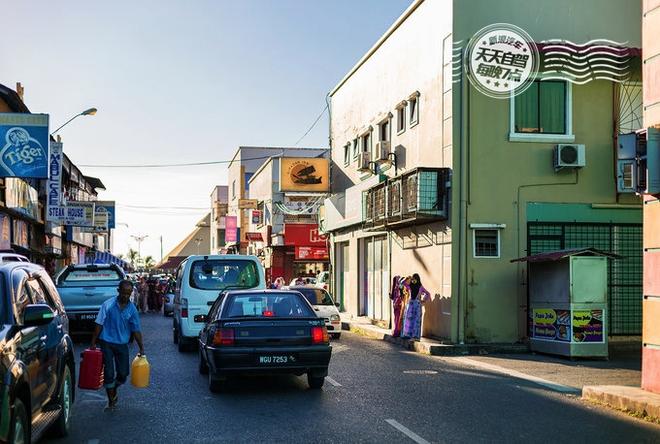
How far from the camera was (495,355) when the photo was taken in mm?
18000

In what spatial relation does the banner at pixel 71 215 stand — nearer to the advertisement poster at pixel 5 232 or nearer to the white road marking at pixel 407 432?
the advertisement poster at pixel 5 232

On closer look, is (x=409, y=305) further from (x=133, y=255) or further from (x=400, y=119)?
(x=133, y=255)

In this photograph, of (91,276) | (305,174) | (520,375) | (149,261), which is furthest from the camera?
(149,261)

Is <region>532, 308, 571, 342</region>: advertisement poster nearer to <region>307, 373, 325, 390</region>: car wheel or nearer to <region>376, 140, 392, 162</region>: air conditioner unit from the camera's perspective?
<region>307, 373, 325, 390</region>: car wheel

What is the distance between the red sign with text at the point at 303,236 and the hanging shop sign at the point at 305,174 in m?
4.81

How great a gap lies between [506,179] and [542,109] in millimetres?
2036

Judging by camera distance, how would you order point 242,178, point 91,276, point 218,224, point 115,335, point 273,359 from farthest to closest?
point 218,224 < point 242,178 < point 91,276 < point 273,359 < point 115,335

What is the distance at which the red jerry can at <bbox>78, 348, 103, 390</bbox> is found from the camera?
378 inches

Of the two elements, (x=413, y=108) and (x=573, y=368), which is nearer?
(x=573, y=368)

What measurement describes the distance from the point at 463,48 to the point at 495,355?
25.2 feet

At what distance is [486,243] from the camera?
19734 mm

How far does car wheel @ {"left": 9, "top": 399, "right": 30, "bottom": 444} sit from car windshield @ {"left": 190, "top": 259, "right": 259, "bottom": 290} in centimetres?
1127

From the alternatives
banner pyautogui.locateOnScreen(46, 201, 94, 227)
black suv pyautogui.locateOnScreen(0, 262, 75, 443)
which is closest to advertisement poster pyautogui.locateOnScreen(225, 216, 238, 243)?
banner pyautogui.locateOnScreen(46, 201, 94, 227)

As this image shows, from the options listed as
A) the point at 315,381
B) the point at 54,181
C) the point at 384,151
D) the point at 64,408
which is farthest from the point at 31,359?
the point at 54,181
